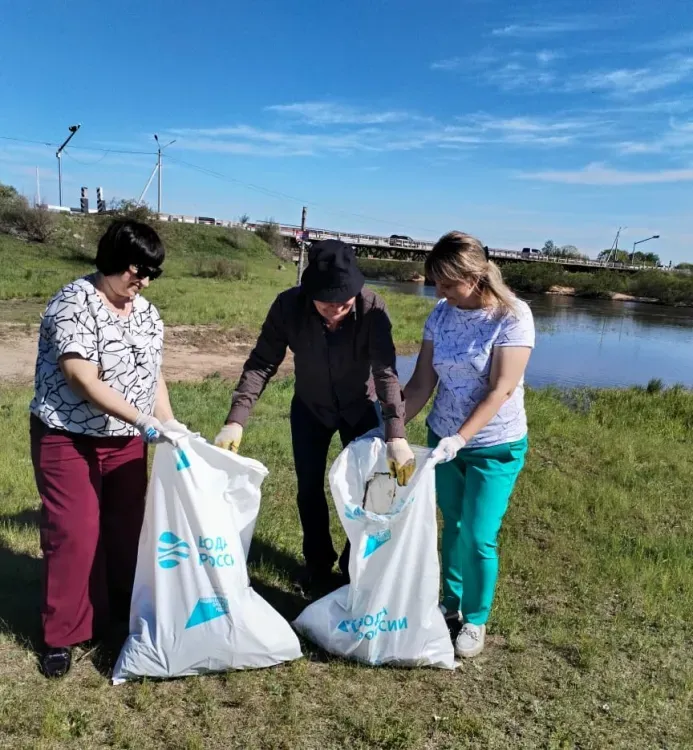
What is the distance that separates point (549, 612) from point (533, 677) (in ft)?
1.73

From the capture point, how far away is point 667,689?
88.8 inches

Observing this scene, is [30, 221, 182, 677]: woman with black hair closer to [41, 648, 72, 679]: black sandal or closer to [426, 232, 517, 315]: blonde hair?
[41, 648, 72, 679]: black sandal

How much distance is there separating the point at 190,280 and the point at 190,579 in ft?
78.3

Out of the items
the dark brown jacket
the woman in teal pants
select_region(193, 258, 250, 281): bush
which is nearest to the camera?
the woman in teal pants

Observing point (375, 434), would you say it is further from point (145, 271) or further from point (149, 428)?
point (145, 271)

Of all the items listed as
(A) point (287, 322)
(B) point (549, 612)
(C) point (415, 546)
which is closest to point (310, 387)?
(A) point (287, 322)

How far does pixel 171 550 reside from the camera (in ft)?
6.95

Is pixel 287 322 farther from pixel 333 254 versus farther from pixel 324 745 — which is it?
pixel 324 745

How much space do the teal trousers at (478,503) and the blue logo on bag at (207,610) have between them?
3.04 ft

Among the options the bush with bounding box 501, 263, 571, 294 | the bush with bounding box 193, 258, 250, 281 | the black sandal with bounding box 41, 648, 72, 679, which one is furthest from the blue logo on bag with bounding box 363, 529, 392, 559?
the bush with bounding box 501, 263, 571, 294

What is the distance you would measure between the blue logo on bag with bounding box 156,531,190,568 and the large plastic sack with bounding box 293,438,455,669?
1.83ft

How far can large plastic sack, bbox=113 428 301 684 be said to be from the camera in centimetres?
211

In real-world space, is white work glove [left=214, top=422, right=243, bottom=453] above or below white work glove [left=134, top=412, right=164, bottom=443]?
below

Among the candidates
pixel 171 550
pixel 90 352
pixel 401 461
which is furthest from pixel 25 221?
pixel 401 461
